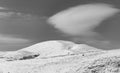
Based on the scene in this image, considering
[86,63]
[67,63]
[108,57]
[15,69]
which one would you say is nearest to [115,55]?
[108,57]

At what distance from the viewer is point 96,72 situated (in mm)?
24406

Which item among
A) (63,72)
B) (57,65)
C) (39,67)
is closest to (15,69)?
(39,67)

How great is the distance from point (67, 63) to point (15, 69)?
826cm

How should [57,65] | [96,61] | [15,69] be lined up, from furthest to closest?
[15,69] < [57,65] < [96,61]

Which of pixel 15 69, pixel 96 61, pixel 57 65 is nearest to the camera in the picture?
pixel 96 61

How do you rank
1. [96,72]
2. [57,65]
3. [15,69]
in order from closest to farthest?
[96,72] < [57,65] < [15,69]

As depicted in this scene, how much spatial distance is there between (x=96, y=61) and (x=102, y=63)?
948 mm

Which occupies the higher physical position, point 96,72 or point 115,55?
point 115,55

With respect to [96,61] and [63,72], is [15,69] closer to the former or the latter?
[63,72]

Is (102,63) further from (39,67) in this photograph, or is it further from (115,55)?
(39,67)

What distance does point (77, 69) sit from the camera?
82.9ft

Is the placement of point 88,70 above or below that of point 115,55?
below

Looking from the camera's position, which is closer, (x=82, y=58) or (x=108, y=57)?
(x=108, y=57)

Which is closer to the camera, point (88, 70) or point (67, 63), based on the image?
point (88, 70)
